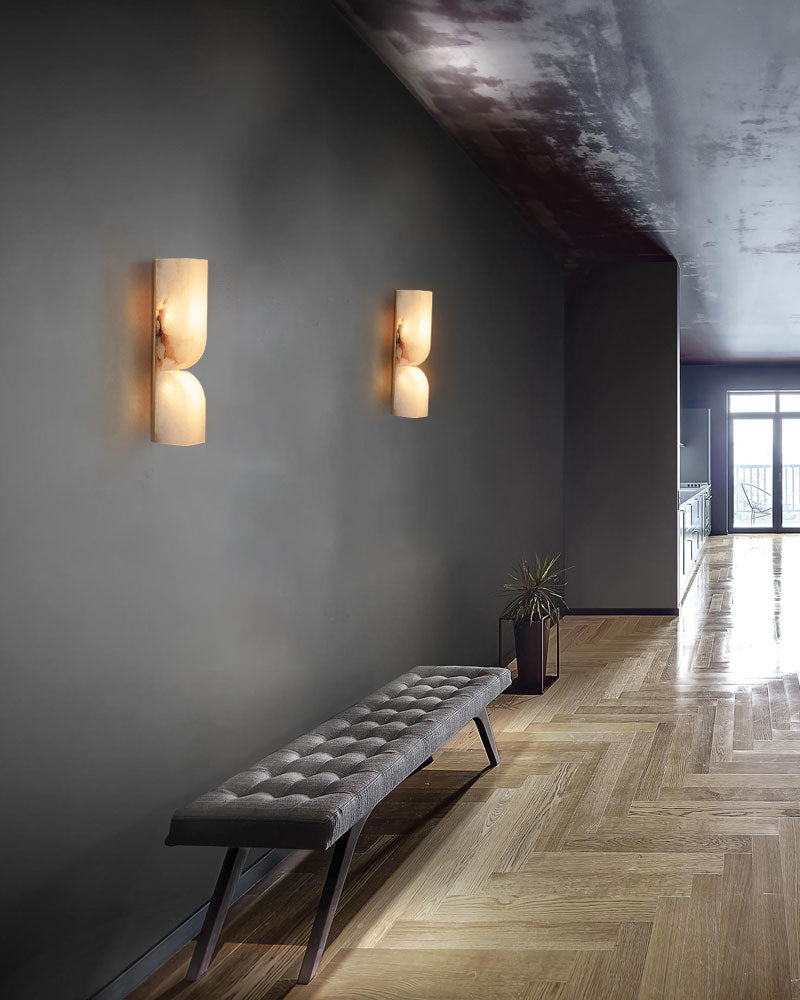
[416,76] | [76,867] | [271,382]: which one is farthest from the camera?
[416,76]

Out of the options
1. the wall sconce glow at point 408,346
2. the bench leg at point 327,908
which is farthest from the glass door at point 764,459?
the bench leg at point 327,908

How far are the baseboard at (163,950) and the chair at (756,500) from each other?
55.0 ft

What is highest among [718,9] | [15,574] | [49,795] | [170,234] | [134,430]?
[718,9]

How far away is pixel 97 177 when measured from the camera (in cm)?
255

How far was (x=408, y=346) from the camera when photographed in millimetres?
4676

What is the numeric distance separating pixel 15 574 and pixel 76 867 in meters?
0.70

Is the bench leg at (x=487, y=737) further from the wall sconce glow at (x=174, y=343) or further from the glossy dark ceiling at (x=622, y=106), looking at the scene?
the glossy dark ceiling at (x=622, y=106)

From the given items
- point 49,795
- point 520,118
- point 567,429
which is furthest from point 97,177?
point 567,429

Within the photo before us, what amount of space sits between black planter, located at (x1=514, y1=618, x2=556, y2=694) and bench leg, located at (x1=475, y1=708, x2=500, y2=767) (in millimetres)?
1416

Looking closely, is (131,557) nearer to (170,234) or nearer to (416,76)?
(170,234)

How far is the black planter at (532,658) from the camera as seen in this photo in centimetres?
606

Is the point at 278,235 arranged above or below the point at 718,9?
below

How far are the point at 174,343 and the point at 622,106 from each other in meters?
3.34

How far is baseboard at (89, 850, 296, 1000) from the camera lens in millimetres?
2576
